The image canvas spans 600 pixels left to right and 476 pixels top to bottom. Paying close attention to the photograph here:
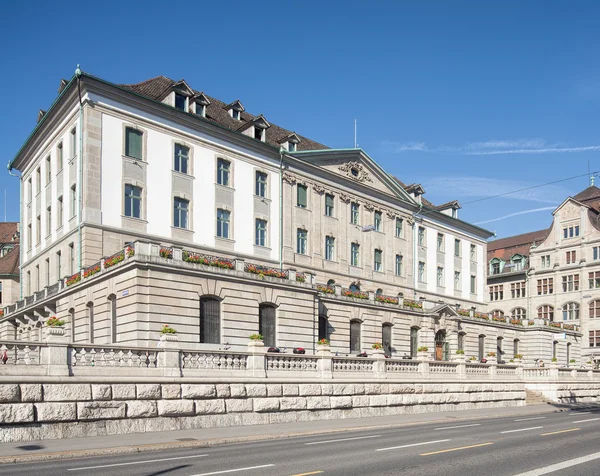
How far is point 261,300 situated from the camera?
1526 inches

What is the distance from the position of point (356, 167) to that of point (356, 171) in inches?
13.9

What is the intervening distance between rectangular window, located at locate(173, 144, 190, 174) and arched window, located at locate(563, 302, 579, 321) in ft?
185

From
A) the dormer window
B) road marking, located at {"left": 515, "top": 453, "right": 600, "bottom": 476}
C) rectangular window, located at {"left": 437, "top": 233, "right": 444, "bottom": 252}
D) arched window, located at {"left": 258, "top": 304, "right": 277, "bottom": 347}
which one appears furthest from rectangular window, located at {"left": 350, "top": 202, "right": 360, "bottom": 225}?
road marking, located at {"left": 515, "top": 453, "right": 600, "bottom": 476}

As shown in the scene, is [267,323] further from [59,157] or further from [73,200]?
[59,157]

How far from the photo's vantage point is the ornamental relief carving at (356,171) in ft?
187

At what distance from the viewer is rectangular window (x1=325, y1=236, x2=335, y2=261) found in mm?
54906

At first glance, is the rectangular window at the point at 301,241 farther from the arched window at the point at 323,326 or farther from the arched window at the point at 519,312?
the arched window at the point at 519,312

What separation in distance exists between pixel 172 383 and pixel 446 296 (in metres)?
50.7

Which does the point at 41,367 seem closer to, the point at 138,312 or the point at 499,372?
the point at 138,312

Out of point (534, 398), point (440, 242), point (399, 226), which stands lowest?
point (534, 398)

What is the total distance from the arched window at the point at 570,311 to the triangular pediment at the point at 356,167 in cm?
3113

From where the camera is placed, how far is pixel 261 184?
49844 millimetres

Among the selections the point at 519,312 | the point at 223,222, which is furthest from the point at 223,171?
the point at 519,312

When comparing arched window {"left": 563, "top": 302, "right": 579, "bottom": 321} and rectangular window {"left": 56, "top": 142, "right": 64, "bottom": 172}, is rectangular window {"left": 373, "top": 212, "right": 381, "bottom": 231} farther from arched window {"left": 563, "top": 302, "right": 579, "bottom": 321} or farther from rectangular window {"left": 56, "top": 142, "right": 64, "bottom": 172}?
arched window {"left": 563, "top": 302, "right": 579, "bottom": 321}
